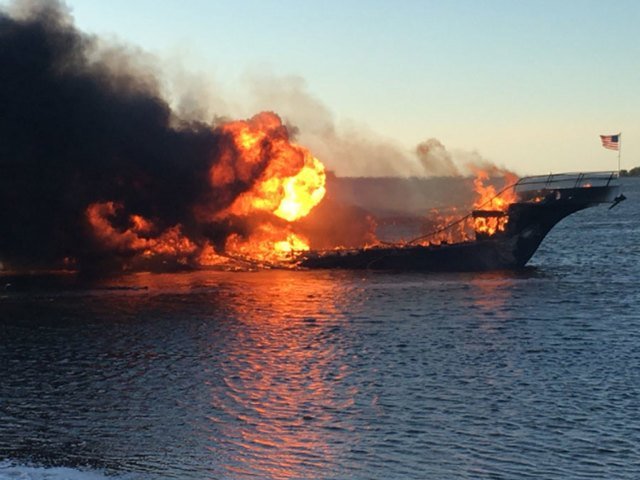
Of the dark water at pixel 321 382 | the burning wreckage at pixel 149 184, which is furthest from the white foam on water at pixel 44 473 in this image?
the burning wreckage at pixel 149 184

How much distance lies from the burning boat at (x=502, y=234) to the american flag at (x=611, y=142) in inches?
129

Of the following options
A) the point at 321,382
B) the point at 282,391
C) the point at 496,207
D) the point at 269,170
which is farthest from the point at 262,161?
the point at 282,391

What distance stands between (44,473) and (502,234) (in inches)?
2415

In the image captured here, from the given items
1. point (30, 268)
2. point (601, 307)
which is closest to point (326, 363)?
point (601, 307)

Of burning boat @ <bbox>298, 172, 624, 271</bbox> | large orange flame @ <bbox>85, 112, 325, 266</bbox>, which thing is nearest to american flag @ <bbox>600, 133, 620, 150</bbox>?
burning boat @ <bbox>298, 172, 624, 271</bbox>

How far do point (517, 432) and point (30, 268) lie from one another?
66.6m

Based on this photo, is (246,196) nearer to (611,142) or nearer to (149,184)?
(149,184)

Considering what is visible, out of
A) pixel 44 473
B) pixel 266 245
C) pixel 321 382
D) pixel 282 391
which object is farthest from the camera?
pixel 266 245

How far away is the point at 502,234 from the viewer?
8388 centimetres

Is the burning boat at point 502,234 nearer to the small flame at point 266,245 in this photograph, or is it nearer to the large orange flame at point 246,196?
the small flame at point 266,245

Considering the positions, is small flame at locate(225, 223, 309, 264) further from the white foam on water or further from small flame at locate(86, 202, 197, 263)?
the white foam on water

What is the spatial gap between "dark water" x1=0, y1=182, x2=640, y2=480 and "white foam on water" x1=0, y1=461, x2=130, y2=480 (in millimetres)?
88

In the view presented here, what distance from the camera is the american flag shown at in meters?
76.0

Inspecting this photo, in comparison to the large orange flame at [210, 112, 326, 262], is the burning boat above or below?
below
